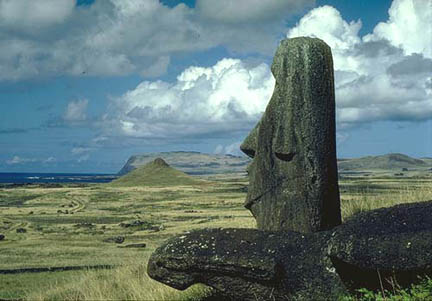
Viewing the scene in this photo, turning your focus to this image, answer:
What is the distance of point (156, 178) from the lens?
14625 centimetres

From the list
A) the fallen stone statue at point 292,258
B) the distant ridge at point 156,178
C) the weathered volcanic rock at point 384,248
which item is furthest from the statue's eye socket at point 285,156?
the distant ridge at point 156,178

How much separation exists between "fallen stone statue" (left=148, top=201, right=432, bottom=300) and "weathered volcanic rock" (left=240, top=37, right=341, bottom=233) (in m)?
0.72

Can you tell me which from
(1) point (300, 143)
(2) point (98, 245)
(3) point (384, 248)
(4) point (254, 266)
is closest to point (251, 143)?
(1) point (300, 143)

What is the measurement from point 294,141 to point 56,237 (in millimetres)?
36048

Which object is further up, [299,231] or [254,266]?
[299,231]

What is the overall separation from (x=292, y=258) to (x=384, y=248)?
167 cm

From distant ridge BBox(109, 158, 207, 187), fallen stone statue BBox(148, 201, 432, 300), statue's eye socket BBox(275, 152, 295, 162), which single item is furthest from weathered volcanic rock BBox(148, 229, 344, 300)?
distant ridge BBox(109, 158, 207, 187)

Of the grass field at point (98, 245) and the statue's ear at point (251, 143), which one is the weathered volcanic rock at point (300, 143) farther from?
the grass field at point (98, 245)

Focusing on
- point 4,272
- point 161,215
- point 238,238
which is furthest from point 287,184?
point 161,215

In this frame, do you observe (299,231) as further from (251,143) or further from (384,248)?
(384,248)

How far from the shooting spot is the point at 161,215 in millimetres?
66062

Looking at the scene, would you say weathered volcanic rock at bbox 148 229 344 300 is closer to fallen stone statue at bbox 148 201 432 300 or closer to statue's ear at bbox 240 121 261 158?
fallen stone statue at bbox 148 201 432 300

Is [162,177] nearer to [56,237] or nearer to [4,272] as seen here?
[56,237]

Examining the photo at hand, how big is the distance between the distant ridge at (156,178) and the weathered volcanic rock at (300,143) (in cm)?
13127
